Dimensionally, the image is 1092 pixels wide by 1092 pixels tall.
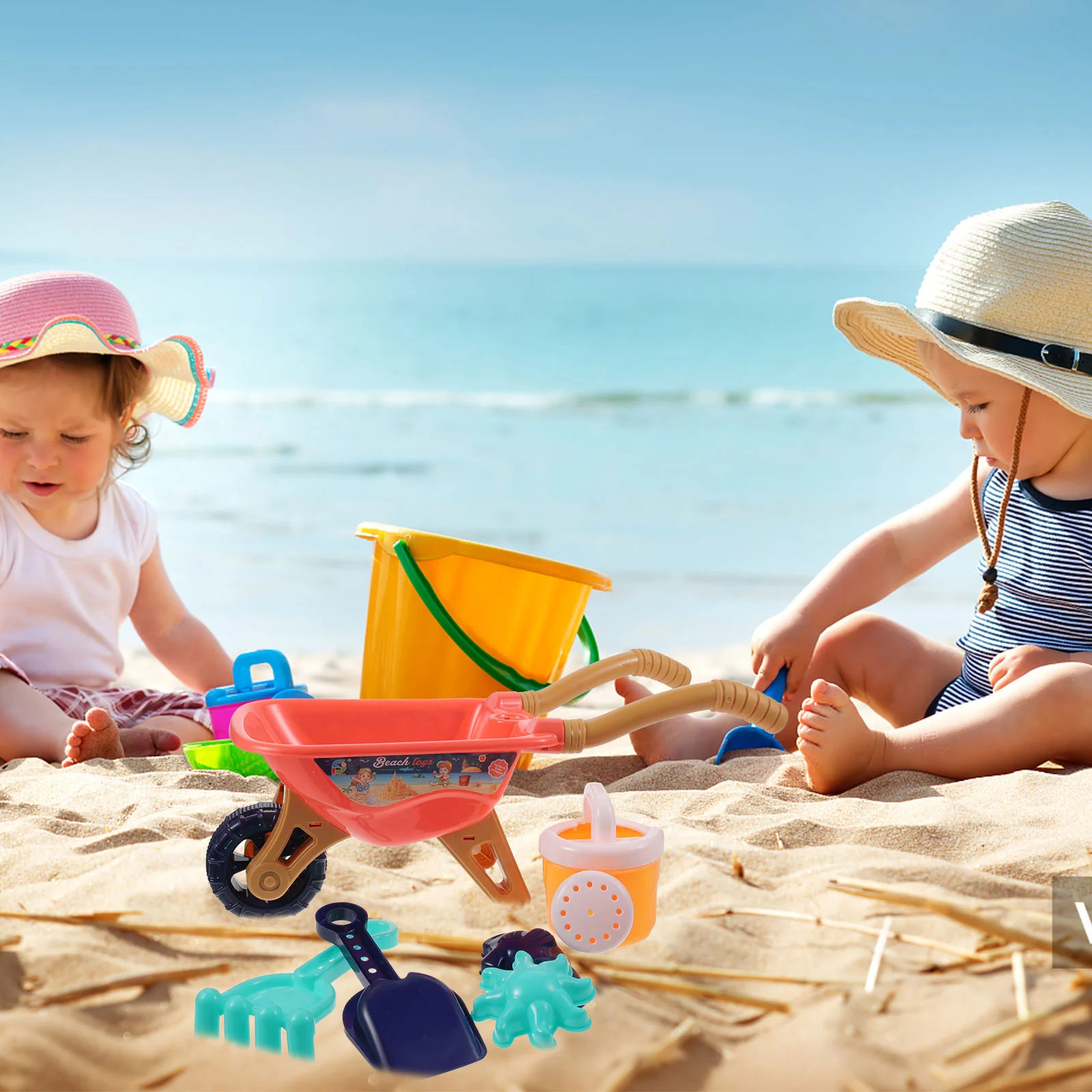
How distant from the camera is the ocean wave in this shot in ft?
37.6

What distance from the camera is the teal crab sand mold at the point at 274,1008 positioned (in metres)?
1.04

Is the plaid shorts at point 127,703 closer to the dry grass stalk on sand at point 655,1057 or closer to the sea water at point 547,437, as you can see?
the sea water at point 547,437

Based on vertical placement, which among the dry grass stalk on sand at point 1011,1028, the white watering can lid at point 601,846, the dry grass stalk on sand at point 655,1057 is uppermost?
the white watering can lid at point 601,846

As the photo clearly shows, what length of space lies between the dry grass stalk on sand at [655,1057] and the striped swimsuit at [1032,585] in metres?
1.31

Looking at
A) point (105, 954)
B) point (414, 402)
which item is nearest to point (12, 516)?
point (105, 954)

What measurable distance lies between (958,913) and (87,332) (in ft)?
6.59

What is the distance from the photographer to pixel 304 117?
17.6m

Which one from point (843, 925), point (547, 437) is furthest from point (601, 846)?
point (547, 437)

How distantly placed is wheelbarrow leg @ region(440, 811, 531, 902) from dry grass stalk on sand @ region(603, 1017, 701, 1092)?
1.20ft

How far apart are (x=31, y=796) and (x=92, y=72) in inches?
708

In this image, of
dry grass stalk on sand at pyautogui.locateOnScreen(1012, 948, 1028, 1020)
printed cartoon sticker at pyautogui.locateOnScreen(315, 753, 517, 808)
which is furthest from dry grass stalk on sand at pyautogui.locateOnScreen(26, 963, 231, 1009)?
dry grass stalk on sand at pyautogui.locateOnScreen(1012, 948, 1028, 1020)

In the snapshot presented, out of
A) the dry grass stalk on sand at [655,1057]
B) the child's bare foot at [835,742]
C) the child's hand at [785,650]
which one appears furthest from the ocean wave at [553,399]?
the dry grass stalk on sand at [655,1057]

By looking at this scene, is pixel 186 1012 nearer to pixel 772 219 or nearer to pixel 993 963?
pixel 993 963

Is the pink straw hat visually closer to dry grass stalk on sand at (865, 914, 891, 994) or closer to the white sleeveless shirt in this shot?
the white sleeveless shirt
